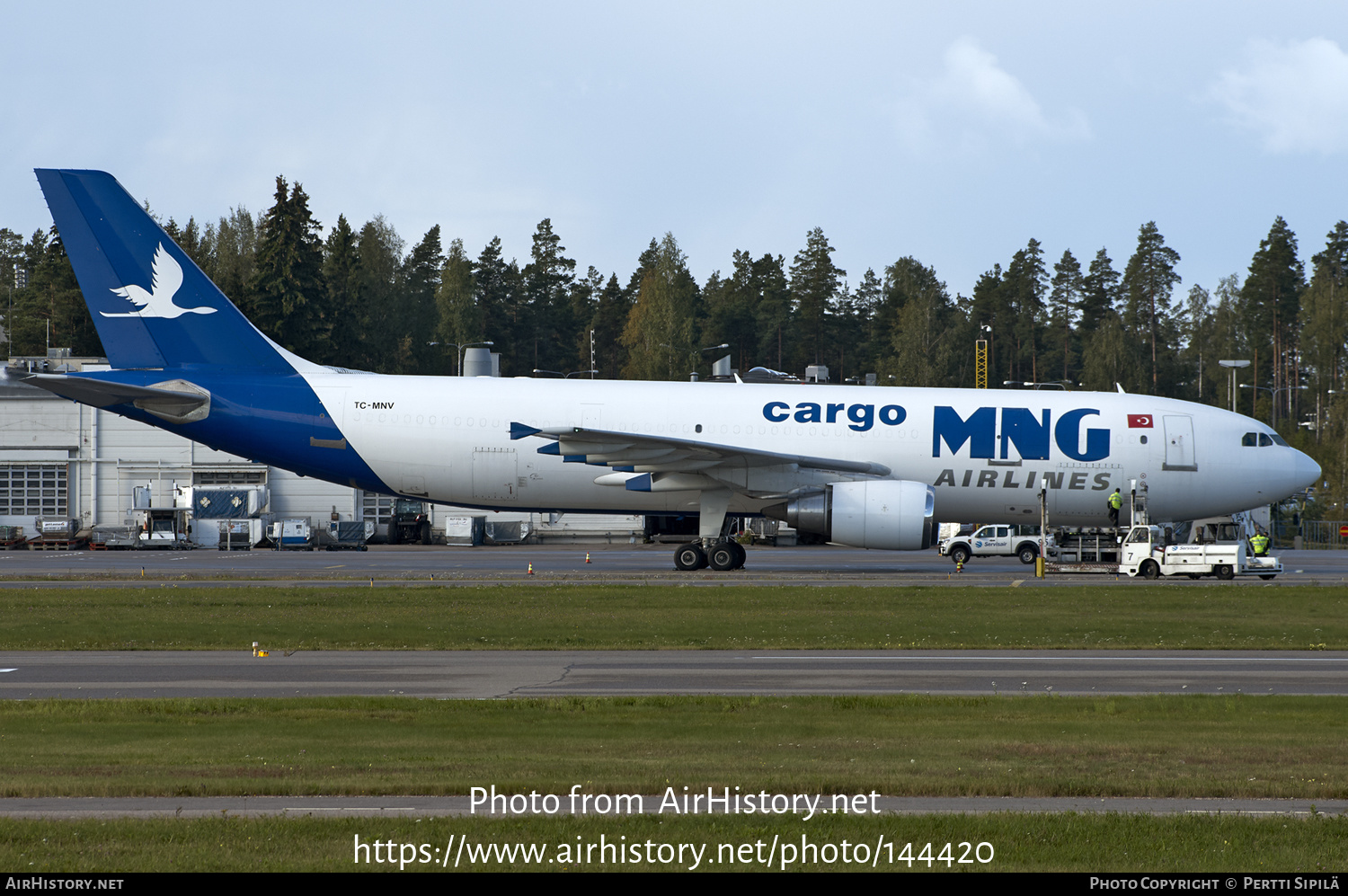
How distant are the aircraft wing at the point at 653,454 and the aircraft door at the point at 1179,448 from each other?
25.1ft

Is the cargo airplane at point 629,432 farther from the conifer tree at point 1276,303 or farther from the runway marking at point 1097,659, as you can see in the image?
the conifer tree at point 1276,303

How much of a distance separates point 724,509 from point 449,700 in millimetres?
18614

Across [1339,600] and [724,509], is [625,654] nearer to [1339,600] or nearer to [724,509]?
[724,509]

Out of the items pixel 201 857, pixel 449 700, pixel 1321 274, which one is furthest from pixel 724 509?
pixel 1321 274

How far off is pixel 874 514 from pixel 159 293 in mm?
18474

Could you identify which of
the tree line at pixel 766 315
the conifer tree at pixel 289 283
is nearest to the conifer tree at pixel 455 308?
the tree line at pixel 766 315

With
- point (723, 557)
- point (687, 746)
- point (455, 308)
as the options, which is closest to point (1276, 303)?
point (455, 308)

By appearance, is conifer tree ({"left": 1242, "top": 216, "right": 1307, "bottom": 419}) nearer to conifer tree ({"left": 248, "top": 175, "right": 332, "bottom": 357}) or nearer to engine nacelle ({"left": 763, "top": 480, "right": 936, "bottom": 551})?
conifer tree ({"left": 248, "top": 175, "right": 332, "bottom": 357})

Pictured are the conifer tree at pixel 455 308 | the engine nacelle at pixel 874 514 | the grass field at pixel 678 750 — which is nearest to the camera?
the grass field at pixel 678 750

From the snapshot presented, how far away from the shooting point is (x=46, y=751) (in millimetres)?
10438

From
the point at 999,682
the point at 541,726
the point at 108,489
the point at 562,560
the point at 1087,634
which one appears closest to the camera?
the point at 541,726

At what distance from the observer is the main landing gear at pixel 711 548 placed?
1246 inches

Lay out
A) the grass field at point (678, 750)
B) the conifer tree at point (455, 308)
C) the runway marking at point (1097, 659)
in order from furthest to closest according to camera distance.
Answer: the conifer tree at point (455, 308) → the runway marking at point (1097, 659) → the grass field at point (678, 750)

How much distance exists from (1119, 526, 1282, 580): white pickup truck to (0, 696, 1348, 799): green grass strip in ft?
62.2
